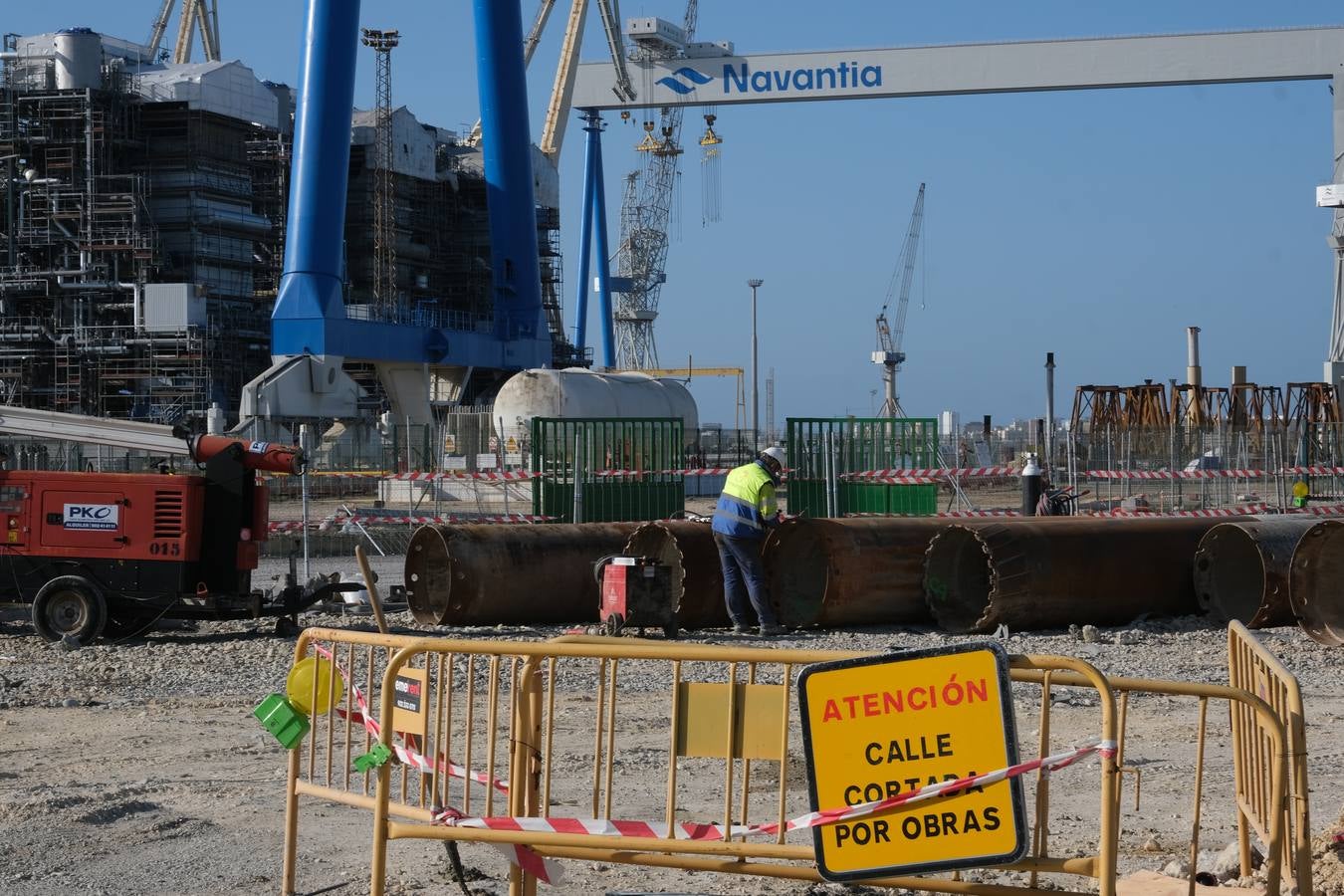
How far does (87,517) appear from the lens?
542 inches

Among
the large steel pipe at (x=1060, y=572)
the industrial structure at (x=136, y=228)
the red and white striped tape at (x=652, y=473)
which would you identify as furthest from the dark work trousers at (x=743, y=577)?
the industrial structure at (x=136, y=228)

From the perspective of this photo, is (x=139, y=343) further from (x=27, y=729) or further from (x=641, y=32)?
(x=27, y=729)

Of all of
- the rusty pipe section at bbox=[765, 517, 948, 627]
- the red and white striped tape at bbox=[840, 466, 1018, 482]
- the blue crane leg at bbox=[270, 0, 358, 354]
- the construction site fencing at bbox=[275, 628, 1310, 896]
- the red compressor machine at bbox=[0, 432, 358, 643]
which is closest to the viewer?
the construction site fencing at bbox=[275, 628, 1310, 896]

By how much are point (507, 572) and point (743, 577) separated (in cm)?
214

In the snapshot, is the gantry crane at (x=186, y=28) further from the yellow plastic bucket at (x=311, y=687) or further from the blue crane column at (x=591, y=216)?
the yellow plastic bucket at (x=311, y=687)

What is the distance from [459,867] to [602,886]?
22.6 inches

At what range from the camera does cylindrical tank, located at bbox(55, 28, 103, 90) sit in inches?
2079

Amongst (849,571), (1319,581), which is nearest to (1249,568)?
(1319,581)

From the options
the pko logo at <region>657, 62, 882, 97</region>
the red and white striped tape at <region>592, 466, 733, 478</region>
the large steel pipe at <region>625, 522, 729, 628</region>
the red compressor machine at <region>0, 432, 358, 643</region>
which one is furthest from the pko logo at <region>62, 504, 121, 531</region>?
the pko logo at <region>657, 62, 882, 97</region>

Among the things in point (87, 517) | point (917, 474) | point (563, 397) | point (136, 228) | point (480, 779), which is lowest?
point (480, 779)

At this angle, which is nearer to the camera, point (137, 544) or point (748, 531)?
point (748, 531)

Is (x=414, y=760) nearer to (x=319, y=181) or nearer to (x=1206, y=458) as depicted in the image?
(x=1206, y=458)

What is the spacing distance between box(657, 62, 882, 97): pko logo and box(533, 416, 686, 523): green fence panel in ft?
88.0

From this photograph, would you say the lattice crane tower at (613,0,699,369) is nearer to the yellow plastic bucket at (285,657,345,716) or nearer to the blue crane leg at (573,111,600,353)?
the blue crane leg at (573,111,600,353)
